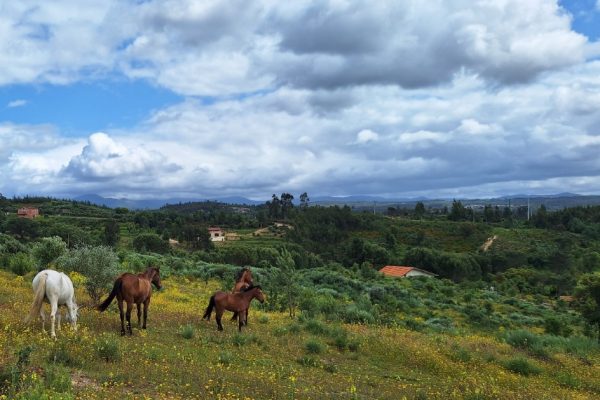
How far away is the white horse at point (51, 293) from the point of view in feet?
38.4

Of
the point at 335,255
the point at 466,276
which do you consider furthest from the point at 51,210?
the point at 466,276

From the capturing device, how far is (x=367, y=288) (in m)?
38.7

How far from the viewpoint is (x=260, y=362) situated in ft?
40.6

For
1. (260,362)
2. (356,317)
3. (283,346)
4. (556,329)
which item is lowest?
(556,329)

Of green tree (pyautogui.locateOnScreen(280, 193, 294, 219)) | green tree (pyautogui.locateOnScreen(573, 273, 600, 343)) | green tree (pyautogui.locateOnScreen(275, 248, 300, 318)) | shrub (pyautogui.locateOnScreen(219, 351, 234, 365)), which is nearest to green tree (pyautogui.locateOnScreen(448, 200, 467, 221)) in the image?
green tree (pyautogui.locateOnScreen(280, 193, 294, 219))

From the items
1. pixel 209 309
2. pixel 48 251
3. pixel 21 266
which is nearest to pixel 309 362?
pixel 209 309

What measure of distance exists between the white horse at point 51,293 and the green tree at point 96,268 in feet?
20.4

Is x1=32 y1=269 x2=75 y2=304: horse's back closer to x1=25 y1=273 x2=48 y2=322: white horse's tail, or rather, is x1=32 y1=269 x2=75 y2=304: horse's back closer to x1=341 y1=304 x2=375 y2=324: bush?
x1=25 y1=273 x2=48 y2=322: white horse's tail

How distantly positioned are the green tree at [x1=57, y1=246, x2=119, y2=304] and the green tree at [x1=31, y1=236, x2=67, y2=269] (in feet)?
19.6

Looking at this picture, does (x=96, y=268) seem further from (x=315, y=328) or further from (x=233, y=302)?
(x=315, y=328)

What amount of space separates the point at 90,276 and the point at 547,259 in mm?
91535

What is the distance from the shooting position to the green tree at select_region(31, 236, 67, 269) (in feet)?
80.2

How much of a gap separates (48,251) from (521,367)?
21656mm

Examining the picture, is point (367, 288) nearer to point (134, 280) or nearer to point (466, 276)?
point (134, 280)
